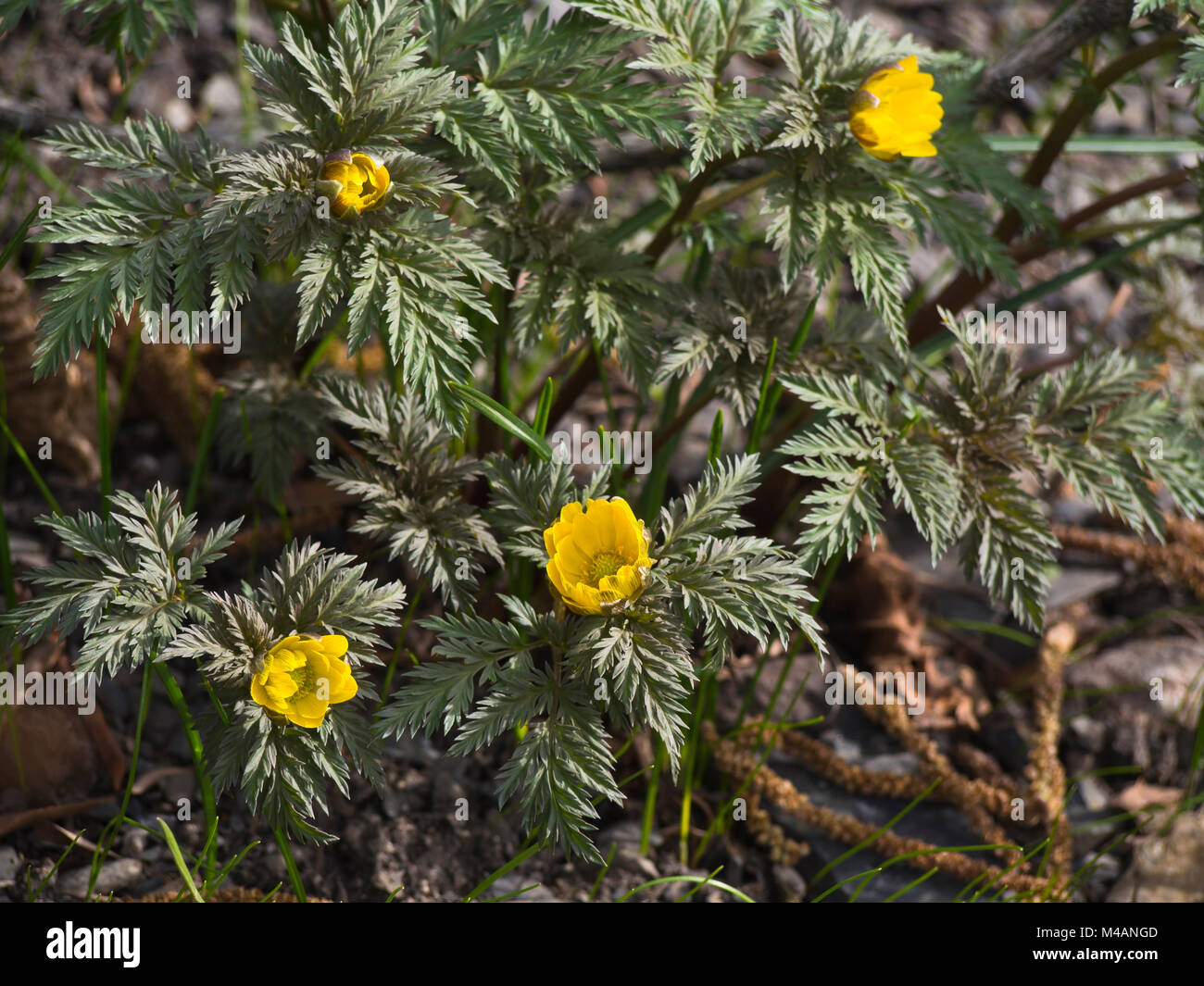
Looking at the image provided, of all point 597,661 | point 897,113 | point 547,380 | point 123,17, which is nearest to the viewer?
point 597,661

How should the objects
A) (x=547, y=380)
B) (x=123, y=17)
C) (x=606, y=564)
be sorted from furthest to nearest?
(x=123, y=17)
(x=547, y=380)
(x=606, y=564)

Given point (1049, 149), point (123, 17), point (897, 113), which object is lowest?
point (897, 113)

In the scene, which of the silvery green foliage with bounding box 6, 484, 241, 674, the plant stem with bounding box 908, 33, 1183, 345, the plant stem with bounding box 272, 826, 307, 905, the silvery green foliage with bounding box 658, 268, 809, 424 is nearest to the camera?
the silvery green foliage with bounding box 6, 484, 241, 674

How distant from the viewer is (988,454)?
213 cm

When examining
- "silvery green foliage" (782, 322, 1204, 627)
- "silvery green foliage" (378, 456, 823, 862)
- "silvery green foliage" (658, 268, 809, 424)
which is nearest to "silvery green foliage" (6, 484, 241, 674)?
"silvery green foliage" (378, 456, 823, 862)

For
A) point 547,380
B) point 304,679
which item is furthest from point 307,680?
point 547,380

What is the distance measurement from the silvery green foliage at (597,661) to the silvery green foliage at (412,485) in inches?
5.7

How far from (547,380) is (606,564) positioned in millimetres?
450

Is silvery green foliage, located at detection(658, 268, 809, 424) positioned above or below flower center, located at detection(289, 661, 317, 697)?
above

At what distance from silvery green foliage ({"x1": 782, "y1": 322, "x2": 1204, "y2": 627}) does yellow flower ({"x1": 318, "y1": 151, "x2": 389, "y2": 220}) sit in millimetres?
832

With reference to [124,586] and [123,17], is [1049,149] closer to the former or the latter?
[123,17]

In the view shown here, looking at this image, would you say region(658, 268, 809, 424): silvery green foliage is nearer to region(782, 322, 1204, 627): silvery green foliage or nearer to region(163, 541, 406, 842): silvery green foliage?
region(782, 322, 1204, 627): silvery green foliage

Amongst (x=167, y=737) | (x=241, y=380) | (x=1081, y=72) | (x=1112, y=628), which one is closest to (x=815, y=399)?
(x=1081, y=72)

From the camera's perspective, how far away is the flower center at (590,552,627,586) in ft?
5.87
